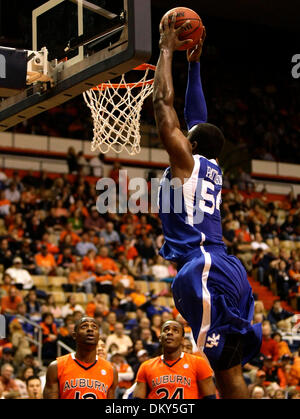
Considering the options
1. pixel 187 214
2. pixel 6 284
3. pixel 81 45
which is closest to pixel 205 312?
pixel 187 214

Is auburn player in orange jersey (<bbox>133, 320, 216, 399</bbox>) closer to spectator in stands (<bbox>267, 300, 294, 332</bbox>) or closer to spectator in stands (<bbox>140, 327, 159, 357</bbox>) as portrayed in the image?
spectator in stands (<bbox>140, 327, 159, 357</bbox>)

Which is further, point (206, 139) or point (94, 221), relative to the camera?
point (94, 221)

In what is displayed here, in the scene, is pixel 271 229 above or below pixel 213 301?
above

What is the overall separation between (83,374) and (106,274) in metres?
6.86

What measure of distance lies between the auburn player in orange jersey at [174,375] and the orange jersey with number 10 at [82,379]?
1.33 ft

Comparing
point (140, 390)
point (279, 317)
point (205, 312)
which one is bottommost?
point (140, 390)

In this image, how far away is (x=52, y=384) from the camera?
5.86 m

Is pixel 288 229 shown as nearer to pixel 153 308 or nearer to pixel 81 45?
pixel 153 308

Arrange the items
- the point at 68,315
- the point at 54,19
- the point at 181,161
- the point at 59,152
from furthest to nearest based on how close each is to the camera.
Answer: the point at 59,152 → the point at 68,315 → the point at 54,19 → the point at 181,161

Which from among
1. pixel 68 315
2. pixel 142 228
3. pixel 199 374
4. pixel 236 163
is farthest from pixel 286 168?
pixel 199 374

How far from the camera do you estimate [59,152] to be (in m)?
16.9

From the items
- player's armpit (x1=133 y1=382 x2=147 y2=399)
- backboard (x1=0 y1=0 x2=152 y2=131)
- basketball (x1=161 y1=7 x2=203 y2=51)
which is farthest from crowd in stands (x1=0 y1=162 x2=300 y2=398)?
basketball (x1=161 y1=7 x2=203 y2=51)

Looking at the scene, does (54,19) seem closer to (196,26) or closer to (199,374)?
(196,26)

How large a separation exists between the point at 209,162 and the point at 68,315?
21.9 ft
